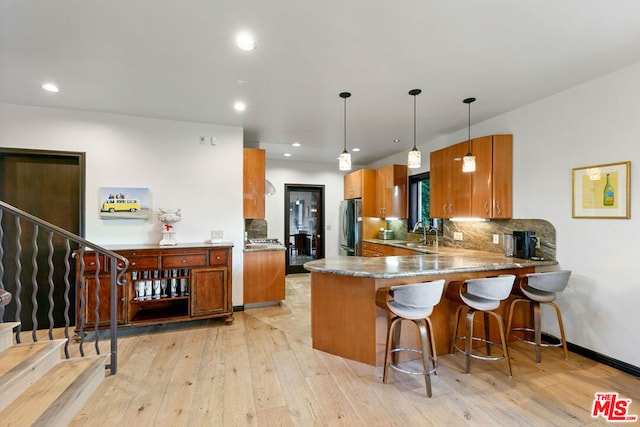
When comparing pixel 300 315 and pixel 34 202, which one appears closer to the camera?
pixel 34 202

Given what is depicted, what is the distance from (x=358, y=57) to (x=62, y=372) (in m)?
3.41

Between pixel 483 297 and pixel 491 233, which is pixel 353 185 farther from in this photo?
pixel 483 297

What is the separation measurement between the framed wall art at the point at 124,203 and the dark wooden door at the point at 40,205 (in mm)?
260

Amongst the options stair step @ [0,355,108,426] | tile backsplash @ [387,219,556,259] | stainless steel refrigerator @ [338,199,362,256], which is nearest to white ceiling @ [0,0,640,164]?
tile backsplash @ [387,219,556,259]

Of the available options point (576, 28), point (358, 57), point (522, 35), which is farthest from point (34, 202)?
point (576, 28)

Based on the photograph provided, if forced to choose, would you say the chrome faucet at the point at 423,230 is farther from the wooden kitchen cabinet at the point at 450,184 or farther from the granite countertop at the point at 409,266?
the granite countertop at the point at 409,266

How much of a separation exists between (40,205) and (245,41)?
132 inches

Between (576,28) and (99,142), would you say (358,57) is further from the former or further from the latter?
(99,142)

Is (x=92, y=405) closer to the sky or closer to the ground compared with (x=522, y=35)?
closer to the ground

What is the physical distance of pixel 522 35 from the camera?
2.03m

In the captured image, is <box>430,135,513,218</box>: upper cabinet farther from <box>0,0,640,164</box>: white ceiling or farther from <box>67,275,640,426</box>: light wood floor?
<box>67,275,640,426</box>: light wood floor

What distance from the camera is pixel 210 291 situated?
11.4 ft

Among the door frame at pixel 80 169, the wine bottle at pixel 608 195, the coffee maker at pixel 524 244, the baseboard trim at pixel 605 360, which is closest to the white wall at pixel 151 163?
the door frame at pixel 80 169

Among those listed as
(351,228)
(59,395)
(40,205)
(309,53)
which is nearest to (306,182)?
(351,228)
